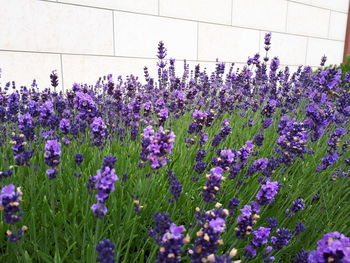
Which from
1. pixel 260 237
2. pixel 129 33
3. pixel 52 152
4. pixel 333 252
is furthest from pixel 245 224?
pixel 129 33

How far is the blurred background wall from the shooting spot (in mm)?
4641

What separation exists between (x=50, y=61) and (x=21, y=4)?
2.96 ft

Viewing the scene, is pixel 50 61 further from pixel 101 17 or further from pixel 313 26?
pixel 313 26

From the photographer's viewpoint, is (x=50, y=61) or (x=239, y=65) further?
(x=239, y=65)

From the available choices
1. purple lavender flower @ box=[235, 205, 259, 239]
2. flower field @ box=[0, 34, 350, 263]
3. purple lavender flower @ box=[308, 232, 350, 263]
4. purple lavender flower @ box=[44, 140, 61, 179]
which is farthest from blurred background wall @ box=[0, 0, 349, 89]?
purple lavender flower @ box=[308, 232, 350, 263]

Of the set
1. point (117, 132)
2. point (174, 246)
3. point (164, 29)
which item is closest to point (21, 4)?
point (164, 29)

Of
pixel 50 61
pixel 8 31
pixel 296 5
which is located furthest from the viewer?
pixel 296 5

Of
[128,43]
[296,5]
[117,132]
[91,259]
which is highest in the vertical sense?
[296,5]

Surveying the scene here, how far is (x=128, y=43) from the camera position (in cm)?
564

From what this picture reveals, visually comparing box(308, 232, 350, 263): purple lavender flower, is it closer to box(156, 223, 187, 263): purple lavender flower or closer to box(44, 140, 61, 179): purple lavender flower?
box(156, 223, 187, 263): purple lavender flower

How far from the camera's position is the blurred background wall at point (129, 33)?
4641 mm

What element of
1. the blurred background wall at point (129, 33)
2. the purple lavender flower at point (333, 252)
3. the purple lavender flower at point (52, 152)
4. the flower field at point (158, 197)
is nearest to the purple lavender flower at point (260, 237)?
the flower field at point (158, 197)

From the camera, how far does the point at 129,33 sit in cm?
562

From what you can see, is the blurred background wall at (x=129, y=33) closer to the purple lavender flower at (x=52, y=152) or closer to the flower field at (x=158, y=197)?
the flower field at (x=158, y=197)
